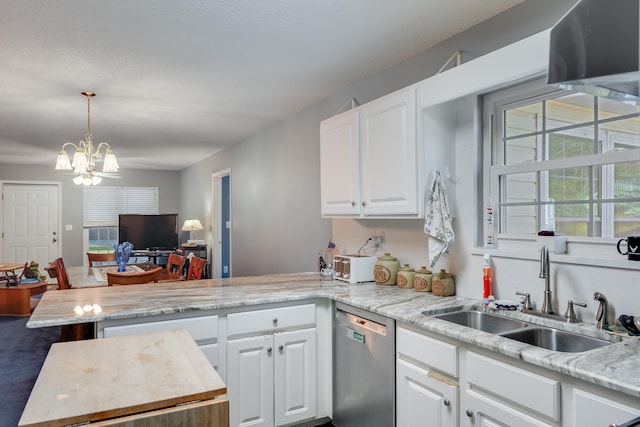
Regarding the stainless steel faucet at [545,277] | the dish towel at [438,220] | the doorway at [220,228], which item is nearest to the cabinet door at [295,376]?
the dish towel at [438,220]

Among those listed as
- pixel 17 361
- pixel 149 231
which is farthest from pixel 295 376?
pixel 149 231

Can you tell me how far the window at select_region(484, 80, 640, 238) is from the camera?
6.22ft

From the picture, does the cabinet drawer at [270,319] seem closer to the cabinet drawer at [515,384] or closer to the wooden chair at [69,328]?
the cabinet drawer at [515,384]

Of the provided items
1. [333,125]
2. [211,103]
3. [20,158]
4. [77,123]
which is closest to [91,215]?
[20,158]

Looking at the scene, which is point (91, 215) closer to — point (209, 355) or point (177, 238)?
point (177, 238)

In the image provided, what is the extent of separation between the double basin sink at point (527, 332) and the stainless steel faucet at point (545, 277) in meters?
0.13

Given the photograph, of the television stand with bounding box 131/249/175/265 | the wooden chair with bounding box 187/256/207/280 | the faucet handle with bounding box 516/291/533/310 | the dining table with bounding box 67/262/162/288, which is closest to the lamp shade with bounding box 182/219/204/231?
the television stand with bounding box 131/249/175/265

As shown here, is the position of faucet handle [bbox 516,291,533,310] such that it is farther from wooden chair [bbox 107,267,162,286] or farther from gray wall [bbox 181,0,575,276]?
wooden chair [bbox 107,267,162,286]

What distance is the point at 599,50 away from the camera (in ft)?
3.17

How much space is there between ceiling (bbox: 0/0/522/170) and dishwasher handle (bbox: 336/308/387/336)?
169cm

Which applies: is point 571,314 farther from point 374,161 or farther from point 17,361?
point 17,361

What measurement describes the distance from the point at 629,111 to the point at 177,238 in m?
8.43

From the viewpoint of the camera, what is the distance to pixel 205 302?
2.37 m

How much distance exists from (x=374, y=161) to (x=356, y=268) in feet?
2.59
